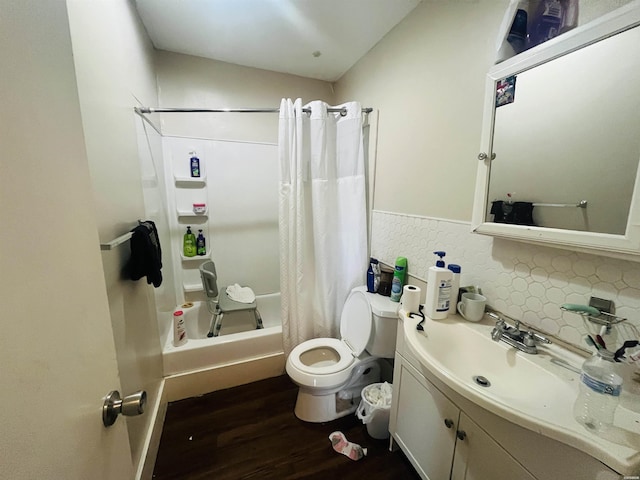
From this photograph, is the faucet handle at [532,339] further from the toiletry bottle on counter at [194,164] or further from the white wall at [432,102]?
the toiletry bottle on counter at [194,164]

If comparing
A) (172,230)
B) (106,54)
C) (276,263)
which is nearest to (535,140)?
(106,54)

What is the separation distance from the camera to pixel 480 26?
112 centimetres

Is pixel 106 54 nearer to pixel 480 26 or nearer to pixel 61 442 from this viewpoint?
pixel 61 442

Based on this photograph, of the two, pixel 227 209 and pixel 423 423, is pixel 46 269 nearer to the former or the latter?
pixel 423 423

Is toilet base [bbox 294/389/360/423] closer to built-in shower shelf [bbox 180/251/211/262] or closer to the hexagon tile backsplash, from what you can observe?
the hexagon tile backsplash

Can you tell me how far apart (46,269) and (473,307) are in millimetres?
1317

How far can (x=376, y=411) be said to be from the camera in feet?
4.56

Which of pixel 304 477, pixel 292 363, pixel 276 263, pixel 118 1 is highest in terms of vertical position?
pixel 118 1

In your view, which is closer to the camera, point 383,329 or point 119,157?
point 119,157

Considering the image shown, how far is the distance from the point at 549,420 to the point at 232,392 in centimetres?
179

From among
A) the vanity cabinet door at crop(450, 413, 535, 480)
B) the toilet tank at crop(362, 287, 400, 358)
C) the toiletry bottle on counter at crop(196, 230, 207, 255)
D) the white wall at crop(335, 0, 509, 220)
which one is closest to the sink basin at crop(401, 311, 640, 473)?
the vanity cabinet door at crop(450, 413, 535, 480)

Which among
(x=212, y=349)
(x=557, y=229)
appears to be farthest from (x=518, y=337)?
(x=212, y=349)

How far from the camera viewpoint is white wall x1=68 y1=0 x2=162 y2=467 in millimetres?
Answer: 870

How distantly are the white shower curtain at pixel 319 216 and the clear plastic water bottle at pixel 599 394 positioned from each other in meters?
1.31
